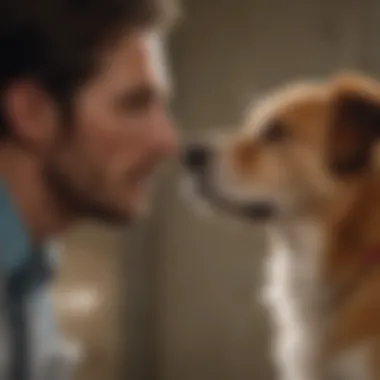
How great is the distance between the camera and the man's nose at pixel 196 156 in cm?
103

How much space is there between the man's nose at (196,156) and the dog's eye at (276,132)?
0.29 ft

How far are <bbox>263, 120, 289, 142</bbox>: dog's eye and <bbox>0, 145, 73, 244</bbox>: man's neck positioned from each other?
0.99ft

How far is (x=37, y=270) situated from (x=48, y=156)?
158 mm

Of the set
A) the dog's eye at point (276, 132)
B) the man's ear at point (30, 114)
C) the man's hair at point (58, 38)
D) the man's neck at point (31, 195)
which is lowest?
the man's neck at point (31, 195)

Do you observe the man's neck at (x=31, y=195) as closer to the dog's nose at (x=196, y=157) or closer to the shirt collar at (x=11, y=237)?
the shirt collar at (x=11, y=237)

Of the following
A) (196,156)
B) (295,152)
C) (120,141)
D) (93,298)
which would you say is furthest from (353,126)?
(93,298)

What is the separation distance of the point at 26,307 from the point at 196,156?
311 millimetres

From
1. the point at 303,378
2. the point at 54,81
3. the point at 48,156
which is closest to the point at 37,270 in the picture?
the point at 48,156

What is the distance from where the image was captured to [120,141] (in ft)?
3.42

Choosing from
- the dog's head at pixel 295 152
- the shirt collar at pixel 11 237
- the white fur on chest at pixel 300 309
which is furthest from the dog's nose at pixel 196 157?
the shirt collar at pixel 11 237

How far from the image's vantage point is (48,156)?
1.03 m

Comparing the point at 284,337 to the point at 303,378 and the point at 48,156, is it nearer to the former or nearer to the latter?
the point at 303,378

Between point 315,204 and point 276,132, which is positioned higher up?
point 276,132

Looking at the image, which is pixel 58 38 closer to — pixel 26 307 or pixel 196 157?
pixel 196 157
